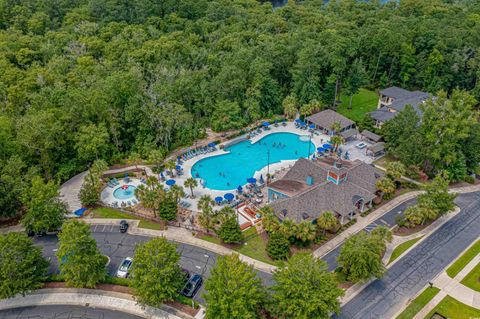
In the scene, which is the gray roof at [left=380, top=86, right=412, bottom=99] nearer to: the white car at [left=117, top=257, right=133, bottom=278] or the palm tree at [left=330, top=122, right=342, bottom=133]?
the palm tree at [left=330, top=122, right=342, bottom=133]

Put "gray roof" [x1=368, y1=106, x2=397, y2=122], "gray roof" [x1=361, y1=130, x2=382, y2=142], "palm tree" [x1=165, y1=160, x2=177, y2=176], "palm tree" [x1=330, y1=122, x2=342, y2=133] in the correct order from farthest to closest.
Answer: "gray roof" [x1=368, y1=106, x2=397, y2=122] < "palm tree" [x1=330, y1=122, x2=342, y2=133] < "gray roof" [x1=361, y1=130, x2=382, y2=142] < "palm tree" [x1=165, y1=160, x2=177, y2=176]

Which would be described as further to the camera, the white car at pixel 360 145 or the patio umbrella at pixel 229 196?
the white car at pixel 360 145

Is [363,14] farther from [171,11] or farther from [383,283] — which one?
[383,283]

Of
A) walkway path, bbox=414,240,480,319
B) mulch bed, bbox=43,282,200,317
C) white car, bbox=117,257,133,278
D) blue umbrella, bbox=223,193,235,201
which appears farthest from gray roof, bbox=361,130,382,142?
white car, bbox=117,257,133,278

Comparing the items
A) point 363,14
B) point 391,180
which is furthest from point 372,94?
point 391,180

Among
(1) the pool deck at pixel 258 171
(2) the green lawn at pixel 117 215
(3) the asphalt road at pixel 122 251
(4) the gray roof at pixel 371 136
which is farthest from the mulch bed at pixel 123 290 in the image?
(4) the gray roof at pixel 371 136

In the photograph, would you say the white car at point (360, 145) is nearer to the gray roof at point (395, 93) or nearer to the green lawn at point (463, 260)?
the gray roof at point (395, 93)
